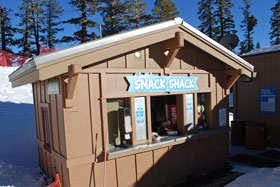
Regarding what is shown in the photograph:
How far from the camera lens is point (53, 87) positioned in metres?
4.56

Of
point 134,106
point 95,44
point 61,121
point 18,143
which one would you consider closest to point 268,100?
point 134,106

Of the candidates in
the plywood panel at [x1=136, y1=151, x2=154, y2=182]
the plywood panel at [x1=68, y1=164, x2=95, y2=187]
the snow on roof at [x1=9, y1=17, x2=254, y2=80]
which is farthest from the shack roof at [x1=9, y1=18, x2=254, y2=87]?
the plywood panel at [x1=136, y1=151, x2=154, y2=182]

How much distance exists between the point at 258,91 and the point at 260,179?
4.51 metres

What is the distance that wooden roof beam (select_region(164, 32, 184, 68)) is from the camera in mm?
5030

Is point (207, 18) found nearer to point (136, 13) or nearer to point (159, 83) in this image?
point (136, 13)

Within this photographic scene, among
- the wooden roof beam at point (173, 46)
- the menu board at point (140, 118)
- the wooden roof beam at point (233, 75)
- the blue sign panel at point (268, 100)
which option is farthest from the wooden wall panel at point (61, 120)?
the blue sign panel at point (268, 100)

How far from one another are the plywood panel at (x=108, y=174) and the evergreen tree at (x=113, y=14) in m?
23.6

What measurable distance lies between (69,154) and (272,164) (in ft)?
20.0

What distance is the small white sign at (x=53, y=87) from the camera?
4.37m

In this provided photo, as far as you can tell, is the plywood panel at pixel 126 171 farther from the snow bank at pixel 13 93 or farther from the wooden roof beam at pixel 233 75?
the snow bank at pixel 13 93

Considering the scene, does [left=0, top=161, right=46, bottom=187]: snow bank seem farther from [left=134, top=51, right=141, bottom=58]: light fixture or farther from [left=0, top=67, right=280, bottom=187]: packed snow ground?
[left=134, top=51, right=141, bottom=58]: light fixture

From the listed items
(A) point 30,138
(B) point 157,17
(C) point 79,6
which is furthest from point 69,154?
(B) point 157,17

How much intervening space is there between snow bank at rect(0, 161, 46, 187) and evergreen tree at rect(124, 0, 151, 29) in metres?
24.1

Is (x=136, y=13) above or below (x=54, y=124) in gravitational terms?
above
